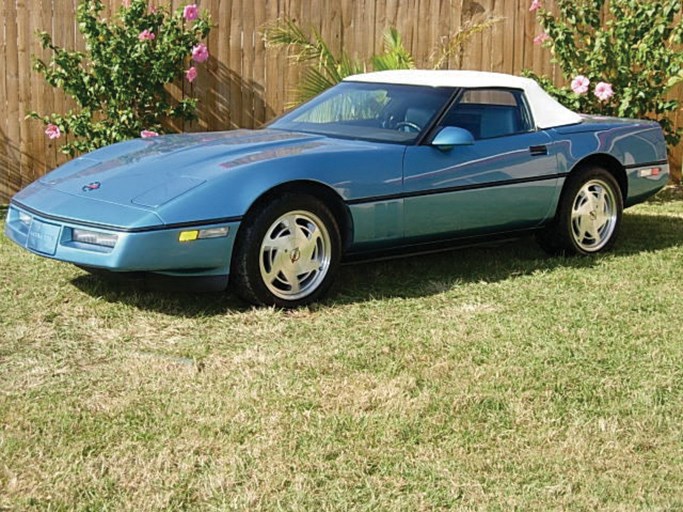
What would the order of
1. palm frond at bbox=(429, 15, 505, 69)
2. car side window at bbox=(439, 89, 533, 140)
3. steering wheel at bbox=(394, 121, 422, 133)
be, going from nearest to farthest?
steering wheel at bbox=(394, 121, 422, 133)
car side window at bbox=(439, 89, 533, 140)
palm frond at bbox=(429, 15, 505, 69)

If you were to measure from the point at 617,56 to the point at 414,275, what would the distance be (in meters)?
4.70

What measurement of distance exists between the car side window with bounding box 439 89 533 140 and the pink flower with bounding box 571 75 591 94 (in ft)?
10.4

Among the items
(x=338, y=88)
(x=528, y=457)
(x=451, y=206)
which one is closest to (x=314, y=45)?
(x=338, y=88)

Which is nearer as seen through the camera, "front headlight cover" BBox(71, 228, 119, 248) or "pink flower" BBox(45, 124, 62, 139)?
"front headlight cover" BBox(71, 228, 119, 248)

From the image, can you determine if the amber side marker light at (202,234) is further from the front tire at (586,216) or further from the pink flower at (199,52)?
the pink flower at (199,52)

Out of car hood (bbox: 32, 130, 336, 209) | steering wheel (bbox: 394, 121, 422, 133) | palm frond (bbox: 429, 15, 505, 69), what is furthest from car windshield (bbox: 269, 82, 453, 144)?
palm frond (bbox: 429, 15, 505, 69)

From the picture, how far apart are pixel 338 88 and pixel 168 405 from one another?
11.8 feet

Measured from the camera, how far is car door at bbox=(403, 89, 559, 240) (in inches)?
261

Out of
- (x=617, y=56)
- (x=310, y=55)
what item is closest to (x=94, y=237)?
(x=310, y=55)

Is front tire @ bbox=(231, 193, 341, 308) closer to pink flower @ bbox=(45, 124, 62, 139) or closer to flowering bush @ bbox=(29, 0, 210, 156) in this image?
flowering bush @ bbox=(29, 0, 210, 156)

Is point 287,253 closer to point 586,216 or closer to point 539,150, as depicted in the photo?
point 539,150

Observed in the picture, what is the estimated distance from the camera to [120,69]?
375 inches

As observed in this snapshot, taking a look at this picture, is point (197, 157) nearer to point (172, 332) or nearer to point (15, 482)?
point (172, 332)

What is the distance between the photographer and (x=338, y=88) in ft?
24.9
